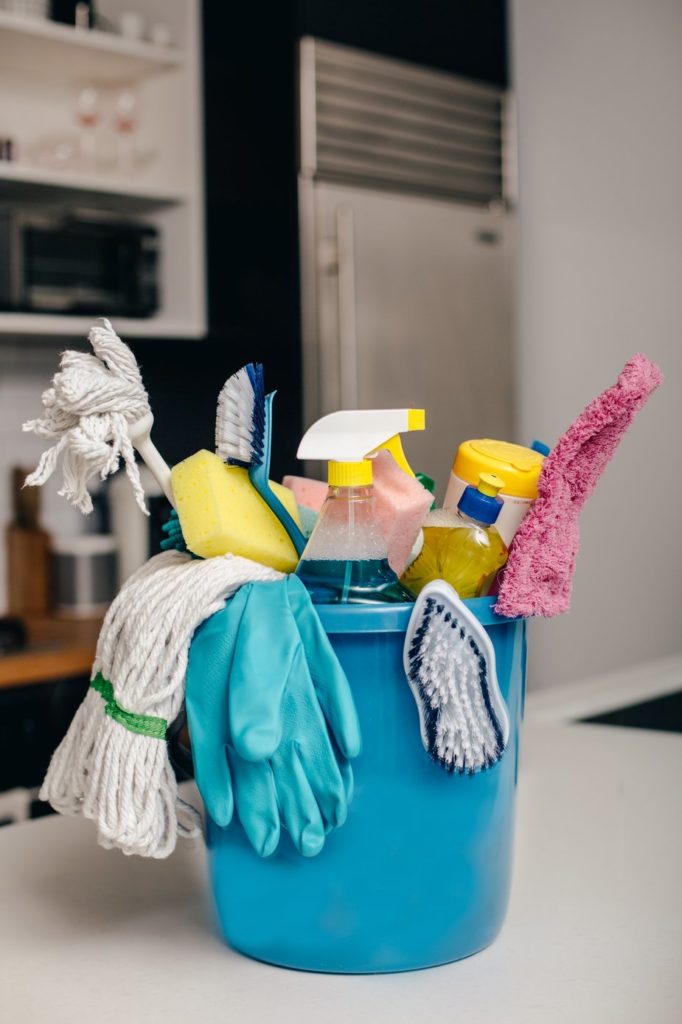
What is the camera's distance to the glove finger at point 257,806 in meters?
0.65

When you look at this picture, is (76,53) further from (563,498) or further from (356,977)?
(356,977)

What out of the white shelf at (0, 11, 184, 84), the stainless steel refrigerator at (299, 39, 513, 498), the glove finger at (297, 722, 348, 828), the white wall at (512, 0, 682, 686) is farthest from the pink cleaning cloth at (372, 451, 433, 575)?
the white wall at (512, 0, 682, 686)

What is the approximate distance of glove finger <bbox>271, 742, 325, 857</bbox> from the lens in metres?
0.64

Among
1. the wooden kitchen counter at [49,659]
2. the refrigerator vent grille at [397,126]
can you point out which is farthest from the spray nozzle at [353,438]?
the refrigerator vent grille at [397,126]

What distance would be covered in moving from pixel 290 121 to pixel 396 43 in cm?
37

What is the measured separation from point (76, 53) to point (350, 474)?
215 centimetres

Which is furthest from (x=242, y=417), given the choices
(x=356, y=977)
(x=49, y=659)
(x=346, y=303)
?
(x=346, y=303)

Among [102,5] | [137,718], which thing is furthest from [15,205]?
[137,718]

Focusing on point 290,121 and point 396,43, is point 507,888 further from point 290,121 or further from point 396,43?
point 396,43

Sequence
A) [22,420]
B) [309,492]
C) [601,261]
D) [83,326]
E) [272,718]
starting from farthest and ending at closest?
[601,261] → [22,420] → [83,326] → [309,492] → [272,718]

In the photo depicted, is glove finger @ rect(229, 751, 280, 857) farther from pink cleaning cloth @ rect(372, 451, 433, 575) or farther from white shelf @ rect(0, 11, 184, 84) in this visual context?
white shelf @ rect(0, 11, 184, 84)

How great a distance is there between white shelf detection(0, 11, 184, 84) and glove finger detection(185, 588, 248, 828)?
2012 millimetres

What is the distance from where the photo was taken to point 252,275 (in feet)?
8.13

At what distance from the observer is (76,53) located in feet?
8.16
